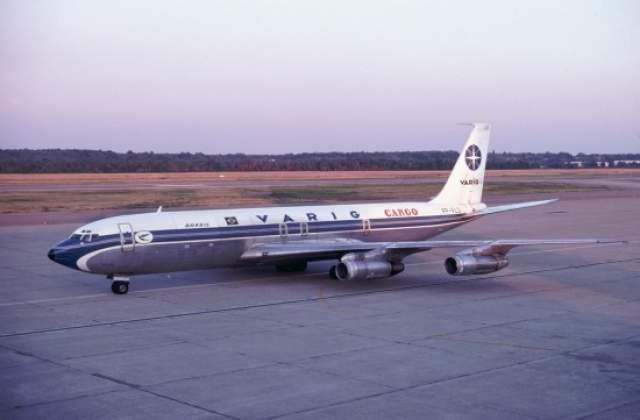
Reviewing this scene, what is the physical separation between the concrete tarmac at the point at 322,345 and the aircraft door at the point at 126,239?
1814 mm

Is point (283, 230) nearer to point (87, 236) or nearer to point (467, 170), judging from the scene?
point (87, 236)

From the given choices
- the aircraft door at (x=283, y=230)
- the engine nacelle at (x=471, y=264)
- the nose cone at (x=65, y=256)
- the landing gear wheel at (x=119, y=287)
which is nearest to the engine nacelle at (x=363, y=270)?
the engine nacelle at (x=471, y=264)

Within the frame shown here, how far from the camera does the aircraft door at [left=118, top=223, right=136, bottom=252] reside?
93.7ft

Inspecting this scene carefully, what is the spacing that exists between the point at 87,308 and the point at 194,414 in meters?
12.6

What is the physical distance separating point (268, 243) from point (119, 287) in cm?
616

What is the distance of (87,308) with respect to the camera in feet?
88.0

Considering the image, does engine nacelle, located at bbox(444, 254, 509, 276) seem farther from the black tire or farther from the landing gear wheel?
the landing gear wheel

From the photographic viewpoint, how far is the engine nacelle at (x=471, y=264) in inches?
1166

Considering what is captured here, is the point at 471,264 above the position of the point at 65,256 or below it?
below

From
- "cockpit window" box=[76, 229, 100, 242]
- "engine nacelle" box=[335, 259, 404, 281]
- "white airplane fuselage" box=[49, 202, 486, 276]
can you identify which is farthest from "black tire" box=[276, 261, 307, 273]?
"cockpit window" box=[76, 229, 100, 242]

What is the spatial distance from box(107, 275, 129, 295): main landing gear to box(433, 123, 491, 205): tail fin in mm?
16209

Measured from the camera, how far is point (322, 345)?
69.7ft

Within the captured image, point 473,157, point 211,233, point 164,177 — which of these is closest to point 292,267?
point 211,233

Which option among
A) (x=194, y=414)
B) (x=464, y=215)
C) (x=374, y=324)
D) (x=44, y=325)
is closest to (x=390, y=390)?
(x=194, y=414)
